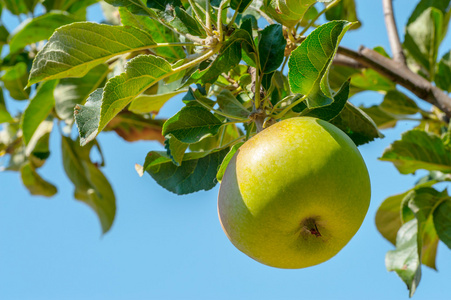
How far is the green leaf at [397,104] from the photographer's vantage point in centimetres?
206

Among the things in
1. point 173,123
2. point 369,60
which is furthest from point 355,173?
point 369,60

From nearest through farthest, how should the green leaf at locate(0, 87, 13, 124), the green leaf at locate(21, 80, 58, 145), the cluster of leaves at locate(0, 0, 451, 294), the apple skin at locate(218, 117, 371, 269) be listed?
1. the apple skin at locate(218, 117, 371, 269)
2. the cluster of leaves at locate(0, 0, 451, 294)
3. the green leaf at locate(21, 80, 58, 145)
4. the green leaf at locate(0, 87, 13, 124)

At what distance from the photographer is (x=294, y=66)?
0.98 meters

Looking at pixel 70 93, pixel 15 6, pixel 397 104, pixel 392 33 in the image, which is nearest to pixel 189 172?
pixel 70 93

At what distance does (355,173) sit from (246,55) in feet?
1.38

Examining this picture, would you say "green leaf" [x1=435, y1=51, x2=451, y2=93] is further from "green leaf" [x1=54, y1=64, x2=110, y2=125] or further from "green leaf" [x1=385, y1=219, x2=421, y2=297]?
"green leaf" [x1=54, y1=64, x2=110, y2=125]

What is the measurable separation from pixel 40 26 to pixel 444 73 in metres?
1.64

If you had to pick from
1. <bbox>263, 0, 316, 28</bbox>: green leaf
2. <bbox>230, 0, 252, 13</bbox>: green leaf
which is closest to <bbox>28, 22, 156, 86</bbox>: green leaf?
<bbox>230, 0, 252, 13</bbox>: green leaf

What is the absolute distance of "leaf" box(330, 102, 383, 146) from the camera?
1176 mm

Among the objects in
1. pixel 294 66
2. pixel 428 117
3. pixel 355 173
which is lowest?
pixel 428 117

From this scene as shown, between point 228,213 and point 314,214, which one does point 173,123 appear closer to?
point 228,213

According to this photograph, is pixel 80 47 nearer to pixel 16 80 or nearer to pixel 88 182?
pixel 88 182

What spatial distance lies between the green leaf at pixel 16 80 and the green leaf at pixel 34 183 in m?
0.34

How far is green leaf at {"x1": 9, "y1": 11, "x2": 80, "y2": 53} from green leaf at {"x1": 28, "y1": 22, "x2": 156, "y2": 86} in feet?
2.94
